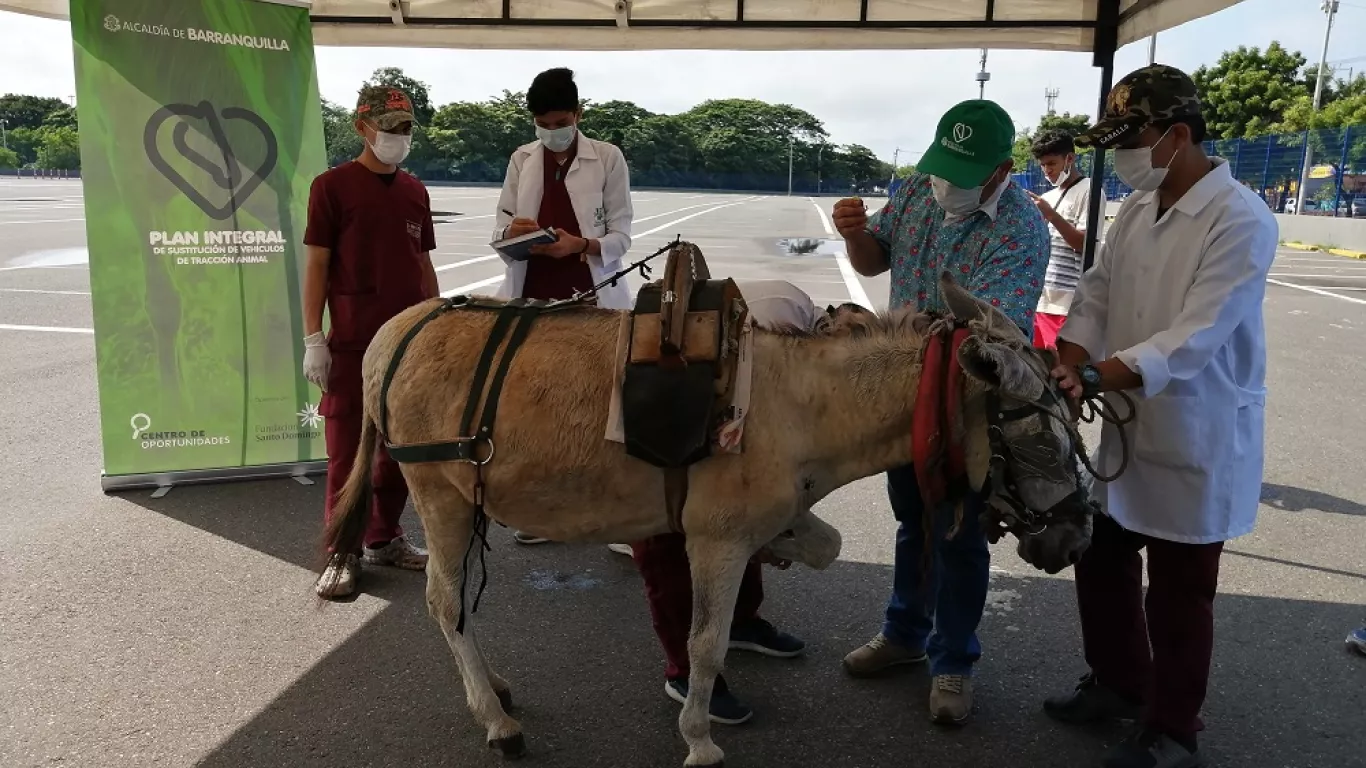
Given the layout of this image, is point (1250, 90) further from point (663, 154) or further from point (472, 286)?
point (663, 154)

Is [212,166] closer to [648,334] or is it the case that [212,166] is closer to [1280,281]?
[648,334]

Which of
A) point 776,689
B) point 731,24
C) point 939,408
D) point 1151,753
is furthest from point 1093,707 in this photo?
point 731,24

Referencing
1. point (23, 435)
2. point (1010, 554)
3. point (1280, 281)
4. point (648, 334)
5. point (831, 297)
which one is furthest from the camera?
point (1280, 281)

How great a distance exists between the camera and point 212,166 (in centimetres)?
512

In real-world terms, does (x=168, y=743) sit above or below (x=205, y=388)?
below

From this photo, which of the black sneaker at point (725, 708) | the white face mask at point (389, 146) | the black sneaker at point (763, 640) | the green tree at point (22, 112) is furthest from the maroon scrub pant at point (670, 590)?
the green tree at point (22, 112)

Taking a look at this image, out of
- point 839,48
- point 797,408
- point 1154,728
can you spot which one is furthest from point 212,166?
point 1154,728

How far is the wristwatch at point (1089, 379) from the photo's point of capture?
240 centimetres

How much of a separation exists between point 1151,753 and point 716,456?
5.66 feet

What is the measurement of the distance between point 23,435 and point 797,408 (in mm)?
6265

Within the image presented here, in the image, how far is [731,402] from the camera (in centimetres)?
245

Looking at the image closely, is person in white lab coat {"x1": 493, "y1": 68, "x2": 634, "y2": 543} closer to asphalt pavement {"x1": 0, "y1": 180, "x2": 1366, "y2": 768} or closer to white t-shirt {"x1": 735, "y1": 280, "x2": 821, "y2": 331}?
asphalt pavement {"x1": 0, "y1": 180, "x2": 1366, "y2": 768}

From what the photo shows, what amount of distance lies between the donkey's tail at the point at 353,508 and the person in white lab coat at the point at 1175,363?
Answer: 91.5 inches

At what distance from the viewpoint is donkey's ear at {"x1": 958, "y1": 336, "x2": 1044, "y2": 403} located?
219cm
